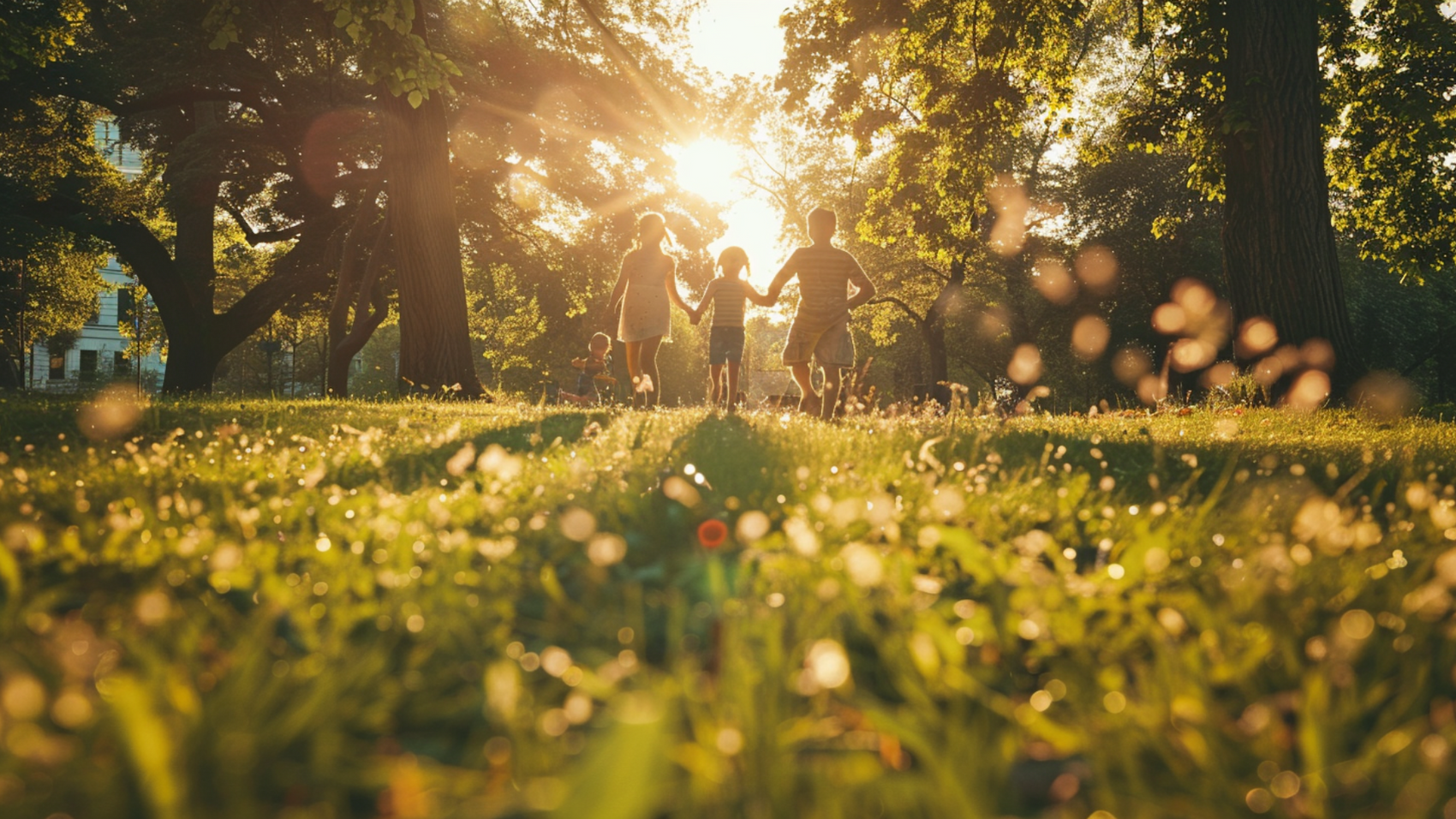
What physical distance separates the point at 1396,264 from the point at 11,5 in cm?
2475

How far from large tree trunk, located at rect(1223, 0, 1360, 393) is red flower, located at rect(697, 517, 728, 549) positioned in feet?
33.4

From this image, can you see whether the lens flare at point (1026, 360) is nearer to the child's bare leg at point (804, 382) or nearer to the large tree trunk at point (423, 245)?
the child's bare leg at point (804, 382)

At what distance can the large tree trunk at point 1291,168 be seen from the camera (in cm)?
1023

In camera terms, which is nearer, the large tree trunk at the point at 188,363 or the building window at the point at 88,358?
the large tree trunk at the point at 188,363

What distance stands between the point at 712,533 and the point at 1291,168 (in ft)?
34.9

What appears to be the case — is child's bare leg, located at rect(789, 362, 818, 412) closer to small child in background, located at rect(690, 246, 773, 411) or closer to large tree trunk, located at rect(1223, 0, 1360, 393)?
small child in background, located at rect(690, 246, 773, 411)

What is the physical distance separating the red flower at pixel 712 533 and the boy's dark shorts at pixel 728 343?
7.15 meters

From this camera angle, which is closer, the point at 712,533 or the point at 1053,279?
the point at 712,533

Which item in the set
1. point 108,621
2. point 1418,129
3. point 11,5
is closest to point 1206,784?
point 108,621

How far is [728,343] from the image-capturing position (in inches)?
398

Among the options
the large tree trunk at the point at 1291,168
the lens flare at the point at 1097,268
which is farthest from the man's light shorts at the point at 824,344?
the lens flare at the point at 1097,268

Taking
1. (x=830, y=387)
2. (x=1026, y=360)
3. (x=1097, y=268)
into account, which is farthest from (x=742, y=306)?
(x=1097, y=268)

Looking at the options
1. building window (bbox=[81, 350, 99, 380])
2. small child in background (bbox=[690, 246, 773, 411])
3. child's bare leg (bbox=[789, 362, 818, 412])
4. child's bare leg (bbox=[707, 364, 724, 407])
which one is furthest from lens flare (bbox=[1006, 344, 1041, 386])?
building window (bbox=[81, 350, 99, 380])

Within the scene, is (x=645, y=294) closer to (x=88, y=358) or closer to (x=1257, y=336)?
(x=1257, y=336)
